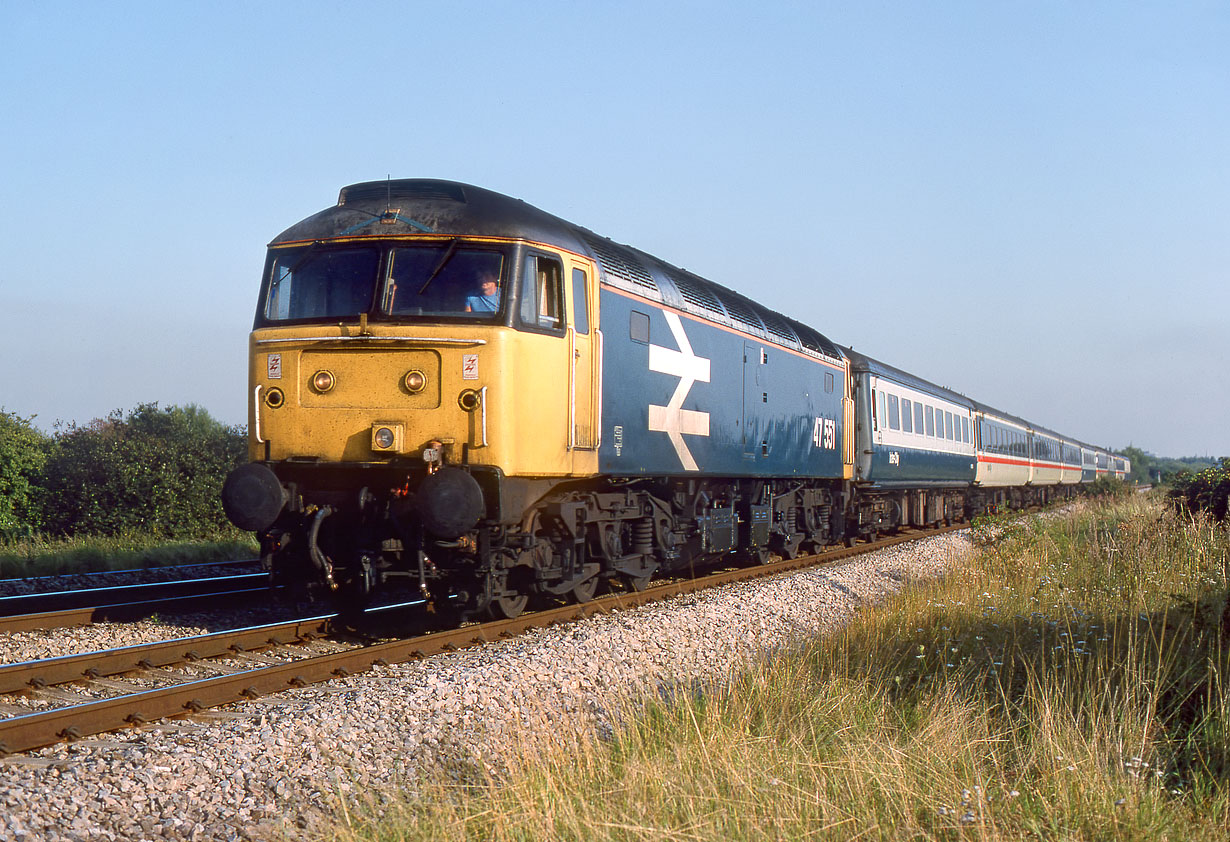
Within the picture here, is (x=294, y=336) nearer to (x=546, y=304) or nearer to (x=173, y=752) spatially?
(x=546, y=304)

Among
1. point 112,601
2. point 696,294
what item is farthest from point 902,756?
point 112,601

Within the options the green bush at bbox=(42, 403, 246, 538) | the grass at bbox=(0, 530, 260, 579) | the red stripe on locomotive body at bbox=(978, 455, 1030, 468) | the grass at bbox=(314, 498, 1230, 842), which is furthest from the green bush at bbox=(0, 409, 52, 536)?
the red stripe on locomotive body at bbox=(978, 455, 1030, 468)

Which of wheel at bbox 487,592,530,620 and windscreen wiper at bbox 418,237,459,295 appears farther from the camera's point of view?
wheel at bbox 487,592,530,620

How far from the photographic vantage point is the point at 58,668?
6.82m

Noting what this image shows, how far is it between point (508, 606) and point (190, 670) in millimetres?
2720

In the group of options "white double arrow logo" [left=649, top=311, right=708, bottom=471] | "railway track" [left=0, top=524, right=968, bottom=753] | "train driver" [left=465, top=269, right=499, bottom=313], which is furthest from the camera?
"white double arrow logo" [left=649, top=311, right=708, bottom=471]

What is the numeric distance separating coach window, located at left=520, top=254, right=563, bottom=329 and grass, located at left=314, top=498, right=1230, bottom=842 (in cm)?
324

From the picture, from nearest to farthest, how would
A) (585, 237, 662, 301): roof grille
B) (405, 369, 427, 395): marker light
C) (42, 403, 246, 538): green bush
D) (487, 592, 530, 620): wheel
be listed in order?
(405, 369, 427, 395): marker light
(487, 592, 530, 620): wheel
(585, 237, 662, 301): roof grille
(42, 403, 246, 538): green bush

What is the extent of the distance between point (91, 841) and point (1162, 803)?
4.07 meters

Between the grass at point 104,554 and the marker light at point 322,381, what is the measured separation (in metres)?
6.31

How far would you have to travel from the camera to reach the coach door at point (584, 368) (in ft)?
29.0

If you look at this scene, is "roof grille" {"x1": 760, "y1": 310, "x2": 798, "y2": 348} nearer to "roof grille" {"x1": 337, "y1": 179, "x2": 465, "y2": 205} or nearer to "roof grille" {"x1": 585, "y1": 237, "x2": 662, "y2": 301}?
"roof grille" {"x1": 585, "y1": 237, "x2": 662, "y2": 301}

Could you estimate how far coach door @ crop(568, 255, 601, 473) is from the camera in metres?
8.85

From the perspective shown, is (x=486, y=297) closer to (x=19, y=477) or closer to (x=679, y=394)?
(x=679, y=394)
